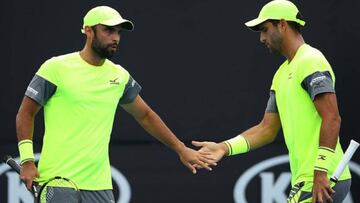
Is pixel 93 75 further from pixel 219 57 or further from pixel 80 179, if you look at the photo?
pixel 219 57

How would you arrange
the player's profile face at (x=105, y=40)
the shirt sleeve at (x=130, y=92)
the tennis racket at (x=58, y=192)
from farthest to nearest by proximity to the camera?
1. the shirt sleeve at (x=130, y=92)
2. the player's profile face at (x=105, y=40)
3. the tennis racket at (x=58, y=192)

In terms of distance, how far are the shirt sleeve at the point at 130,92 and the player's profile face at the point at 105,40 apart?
32cm

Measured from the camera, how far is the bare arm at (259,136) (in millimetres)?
7703

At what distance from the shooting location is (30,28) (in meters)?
9.27

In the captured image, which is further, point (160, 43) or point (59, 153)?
point (160, 43)

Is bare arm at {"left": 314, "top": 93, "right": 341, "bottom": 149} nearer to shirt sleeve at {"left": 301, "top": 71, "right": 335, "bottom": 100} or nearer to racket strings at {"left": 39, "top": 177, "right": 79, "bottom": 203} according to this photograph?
shirt sleeve at {"left": 301, "top": 71, "right": 335, "bottom": 100}

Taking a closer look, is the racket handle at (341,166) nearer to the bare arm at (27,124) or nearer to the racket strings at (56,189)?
the racket strings at (56,189)

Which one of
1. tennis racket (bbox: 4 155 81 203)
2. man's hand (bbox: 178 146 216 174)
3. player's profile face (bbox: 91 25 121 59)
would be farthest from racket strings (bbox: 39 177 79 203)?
man's hand (bbox: 178 146 216 174)

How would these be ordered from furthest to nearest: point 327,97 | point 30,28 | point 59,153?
point 30,28
point 59,153
point 327,97

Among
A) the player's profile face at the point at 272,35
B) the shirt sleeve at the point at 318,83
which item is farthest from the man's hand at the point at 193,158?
the shirt sleeve at the point at 318,83

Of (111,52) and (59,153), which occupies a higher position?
(111,52)

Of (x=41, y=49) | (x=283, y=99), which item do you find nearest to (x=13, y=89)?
(x=41, y=49)

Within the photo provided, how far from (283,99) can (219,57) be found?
2.21 meters

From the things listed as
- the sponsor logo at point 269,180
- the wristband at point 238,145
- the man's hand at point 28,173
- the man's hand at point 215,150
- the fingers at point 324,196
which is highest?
the fingers at point 324,196
